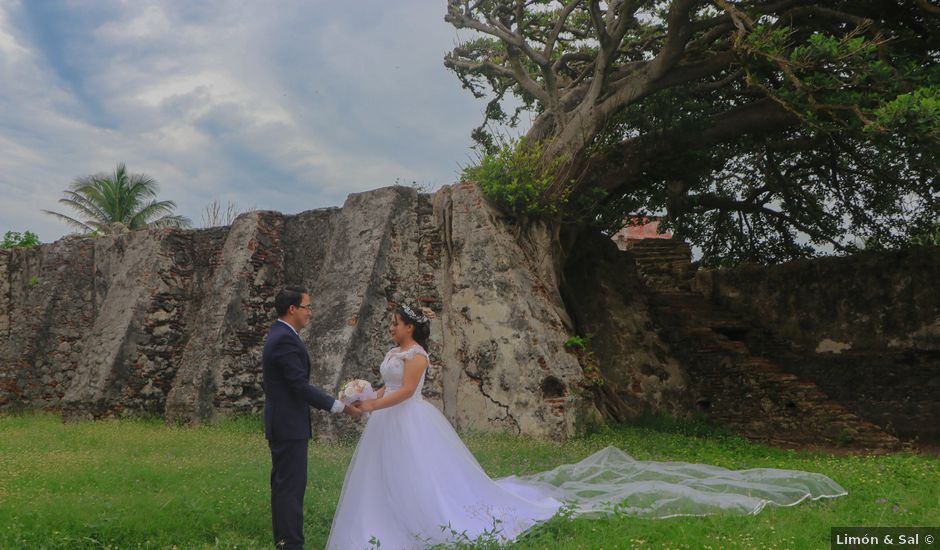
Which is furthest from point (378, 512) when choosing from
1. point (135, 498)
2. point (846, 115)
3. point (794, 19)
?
point (794, 19)

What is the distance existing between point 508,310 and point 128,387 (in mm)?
6764

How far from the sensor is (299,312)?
18.8ft

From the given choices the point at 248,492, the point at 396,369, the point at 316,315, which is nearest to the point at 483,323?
the point at 316,315

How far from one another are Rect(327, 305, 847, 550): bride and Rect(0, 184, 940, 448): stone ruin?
12.7ft

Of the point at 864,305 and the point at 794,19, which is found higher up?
the point at 794,19

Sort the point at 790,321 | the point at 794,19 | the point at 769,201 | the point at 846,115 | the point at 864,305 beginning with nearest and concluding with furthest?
the point at 846,115, the point at 794,19, the point at 864,305, the point at 790,321, the point at 769,201

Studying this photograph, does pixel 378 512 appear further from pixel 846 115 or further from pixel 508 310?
pixel 846 115

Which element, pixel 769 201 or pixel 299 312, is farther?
pixel 769 201

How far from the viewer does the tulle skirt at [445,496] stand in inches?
222

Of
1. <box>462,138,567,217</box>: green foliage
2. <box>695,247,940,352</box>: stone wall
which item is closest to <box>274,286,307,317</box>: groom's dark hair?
<box>462,138,567,217</box>: green foliage

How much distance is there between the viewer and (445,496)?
19.0ft

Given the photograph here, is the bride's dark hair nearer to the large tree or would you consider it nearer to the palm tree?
the large tree

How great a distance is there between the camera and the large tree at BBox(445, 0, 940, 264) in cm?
1001

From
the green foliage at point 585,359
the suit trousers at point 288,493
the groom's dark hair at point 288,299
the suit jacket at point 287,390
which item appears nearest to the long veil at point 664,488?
the suit trousers at point 288,493
